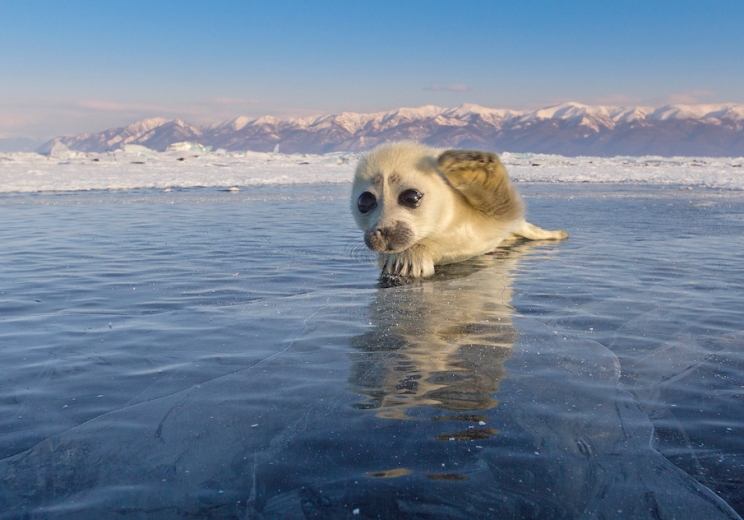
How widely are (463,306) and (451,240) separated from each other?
141 cm

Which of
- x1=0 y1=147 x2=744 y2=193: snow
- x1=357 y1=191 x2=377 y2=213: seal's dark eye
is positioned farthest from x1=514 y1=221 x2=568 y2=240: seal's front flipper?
x1=0 y1=147 x2=744 y2=193: snow

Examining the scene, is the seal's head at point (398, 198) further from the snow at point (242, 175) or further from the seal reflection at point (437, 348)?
the snow at point (242, 175)

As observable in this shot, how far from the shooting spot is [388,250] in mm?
4426

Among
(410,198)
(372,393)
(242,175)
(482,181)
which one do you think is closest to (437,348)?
(372,393)

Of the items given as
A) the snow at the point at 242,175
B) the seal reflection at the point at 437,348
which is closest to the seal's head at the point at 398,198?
the seal reflection at the point at 437,348

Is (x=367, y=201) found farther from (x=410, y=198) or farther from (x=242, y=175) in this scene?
(x=242, y=175)

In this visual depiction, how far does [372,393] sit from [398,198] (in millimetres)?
2624

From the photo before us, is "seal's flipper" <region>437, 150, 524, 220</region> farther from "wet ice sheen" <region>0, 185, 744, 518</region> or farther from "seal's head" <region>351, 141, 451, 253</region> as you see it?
"wet ice sheen" <region>0, 185, 744, 518</region>

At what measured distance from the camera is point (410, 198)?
4488 millimetres

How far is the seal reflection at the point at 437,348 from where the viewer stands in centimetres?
204

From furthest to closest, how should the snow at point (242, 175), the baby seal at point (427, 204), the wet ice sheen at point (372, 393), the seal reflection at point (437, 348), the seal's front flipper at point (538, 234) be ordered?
the snow at point (242, 175), the seal's front flipper at point (538, 234), the baby seal at point (427, 204), the seal reflection at point (437, 348), the wet ice sheen at point (372, 393)

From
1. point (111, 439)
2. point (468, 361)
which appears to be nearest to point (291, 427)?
point (111, 439)

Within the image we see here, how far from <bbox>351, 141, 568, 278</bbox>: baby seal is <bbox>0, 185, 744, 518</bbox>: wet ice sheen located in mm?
383

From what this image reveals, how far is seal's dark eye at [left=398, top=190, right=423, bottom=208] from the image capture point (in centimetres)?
449
